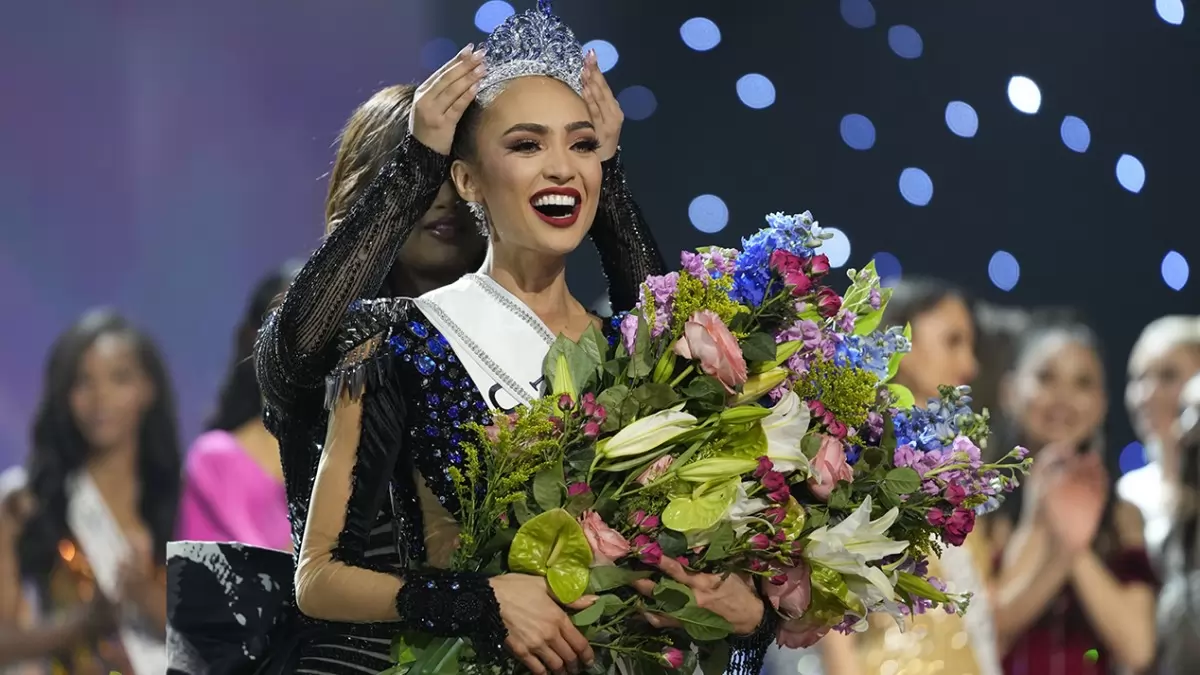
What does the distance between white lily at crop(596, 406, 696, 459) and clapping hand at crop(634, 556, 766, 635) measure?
0.11 m

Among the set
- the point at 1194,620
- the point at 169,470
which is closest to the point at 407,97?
the point at 169,470

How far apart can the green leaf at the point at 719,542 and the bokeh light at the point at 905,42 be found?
268cm

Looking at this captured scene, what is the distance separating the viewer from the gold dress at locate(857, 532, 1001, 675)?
153 inches

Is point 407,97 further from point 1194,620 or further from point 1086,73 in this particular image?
point 1194,620

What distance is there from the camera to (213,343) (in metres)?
3.96

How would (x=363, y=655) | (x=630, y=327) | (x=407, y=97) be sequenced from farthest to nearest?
(x=407, y=97), (x=363, y=655), (x=630, y=327)

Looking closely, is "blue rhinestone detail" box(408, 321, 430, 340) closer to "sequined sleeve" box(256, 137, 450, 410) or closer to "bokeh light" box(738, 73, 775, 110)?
"sequined sleeve" box(256, 137, 450, 410)

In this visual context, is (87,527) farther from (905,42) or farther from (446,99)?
(446,99)

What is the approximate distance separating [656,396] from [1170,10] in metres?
2.85

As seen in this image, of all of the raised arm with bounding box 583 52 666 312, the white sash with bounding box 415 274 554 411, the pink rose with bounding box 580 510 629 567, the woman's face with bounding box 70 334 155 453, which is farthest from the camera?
the woman's face with bounding box 70 334 155 453

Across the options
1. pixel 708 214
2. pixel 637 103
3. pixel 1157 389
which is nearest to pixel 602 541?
pixel 708 214

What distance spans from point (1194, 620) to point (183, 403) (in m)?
2.64

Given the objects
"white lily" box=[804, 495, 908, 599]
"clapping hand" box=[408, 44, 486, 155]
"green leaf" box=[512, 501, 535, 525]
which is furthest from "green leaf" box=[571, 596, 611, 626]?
"clapping hand" box=[408, 44, 486, 155]

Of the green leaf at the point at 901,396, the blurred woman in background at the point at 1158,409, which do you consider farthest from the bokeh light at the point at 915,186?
the green leaf at the point at 901,396
